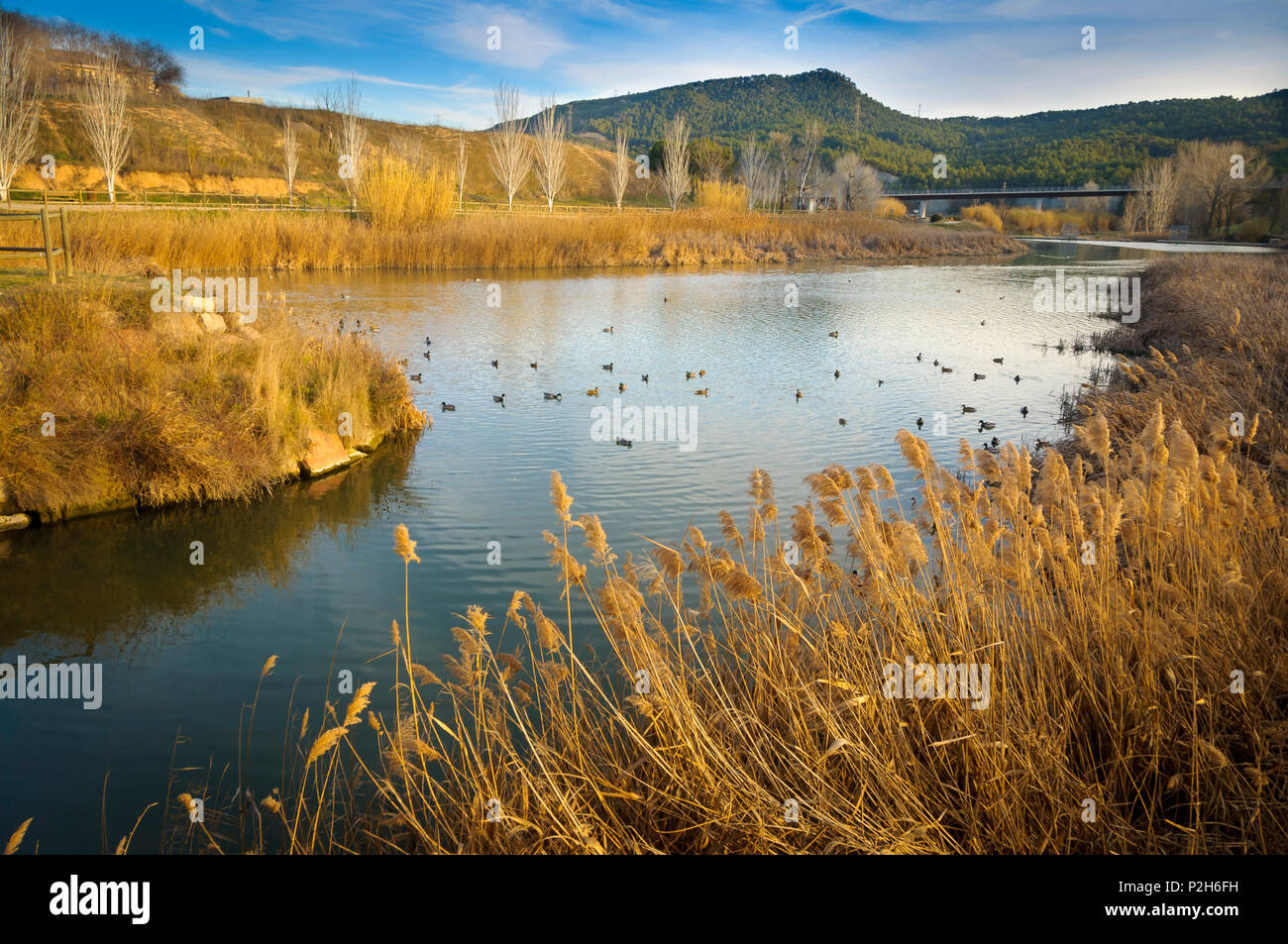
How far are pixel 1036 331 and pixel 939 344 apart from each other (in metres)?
4.00

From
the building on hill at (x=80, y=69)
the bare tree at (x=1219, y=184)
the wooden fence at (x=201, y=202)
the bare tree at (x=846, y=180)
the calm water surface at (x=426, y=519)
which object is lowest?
the calm water surface at (x=426, y=519)

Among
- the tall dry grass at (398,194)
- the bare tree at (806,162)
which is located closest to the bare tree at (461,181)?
the tall dry grass at (398,194)

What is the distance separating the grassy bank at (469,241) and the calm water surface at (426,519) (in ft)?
21.6

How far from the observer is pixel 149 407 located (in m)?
9.35

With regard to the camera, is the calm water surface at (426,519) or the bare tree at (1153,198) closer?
the calm water surface at (426,519)

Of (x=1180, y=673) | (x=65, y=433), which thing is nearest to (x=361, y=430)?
(x=65, y=433)

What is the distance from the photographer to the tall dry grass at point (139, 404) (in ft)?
29.6

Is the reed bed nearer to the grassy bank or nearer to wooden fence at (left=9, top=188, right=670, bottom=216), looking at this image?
the grassy bank

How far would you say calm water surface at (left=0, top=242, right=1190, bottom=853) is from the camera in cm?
569

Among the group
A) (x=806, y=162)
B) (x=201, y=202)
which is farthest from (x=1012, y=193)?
(x=201, y=202)

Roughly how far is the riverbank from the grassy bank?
25.7ft

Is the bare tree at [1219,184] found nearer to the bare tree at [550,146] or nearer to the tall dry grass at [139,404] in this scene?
the bare tree at [550,146]

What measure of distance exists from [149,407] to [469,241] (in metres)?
25.9
